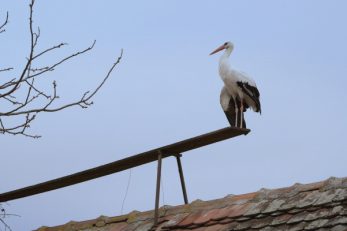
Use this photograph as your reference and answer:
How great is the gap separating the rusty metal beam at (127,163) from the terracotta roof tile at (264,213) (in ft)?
1.60

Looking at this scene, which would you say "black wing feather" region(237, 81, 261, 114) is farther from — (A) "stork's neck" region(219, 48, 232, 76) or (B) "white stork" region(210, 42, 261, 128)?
(A) "stork's neck" region(219, 48, 232, 76)

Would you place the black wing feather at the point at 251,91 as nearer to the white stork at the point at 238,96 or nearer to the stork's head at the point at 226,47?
the white stork at the point at 238,96

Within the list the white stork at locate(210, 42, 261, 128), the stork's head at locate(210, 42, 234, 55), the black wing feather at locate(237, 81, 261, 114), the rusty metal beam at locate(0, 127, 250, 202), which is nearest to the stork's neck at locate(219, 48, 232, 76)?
the stork's head at locate(210, 42, 234, 55)

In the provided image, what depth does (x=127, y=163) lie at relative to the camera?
7551mm

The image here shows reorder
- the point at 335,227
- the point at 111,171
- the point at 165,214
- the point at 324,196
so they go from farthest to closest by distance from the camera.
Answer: the point at 111,171 < the point at 165,214 < the point at 324,196 < the point at 335,227

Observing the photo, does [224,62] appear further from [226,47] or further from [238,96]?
[238,96]

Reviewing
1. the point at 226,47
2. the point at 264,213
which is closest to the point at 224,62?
the point at 226,47

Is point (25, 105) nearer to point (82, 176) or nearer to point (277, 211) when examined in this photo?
point (277, 211)

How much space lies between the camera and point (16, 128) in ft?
15.8

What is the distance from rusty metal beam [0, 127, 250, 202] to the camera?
6.77 m

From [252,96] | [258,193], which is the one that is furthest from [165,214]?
[252,96]

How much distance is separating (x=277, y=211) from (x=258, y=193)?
66cm

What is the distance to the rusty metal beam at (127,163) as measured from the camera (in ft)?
22.2

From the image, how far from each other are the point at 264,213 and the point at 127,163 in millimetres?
1891
